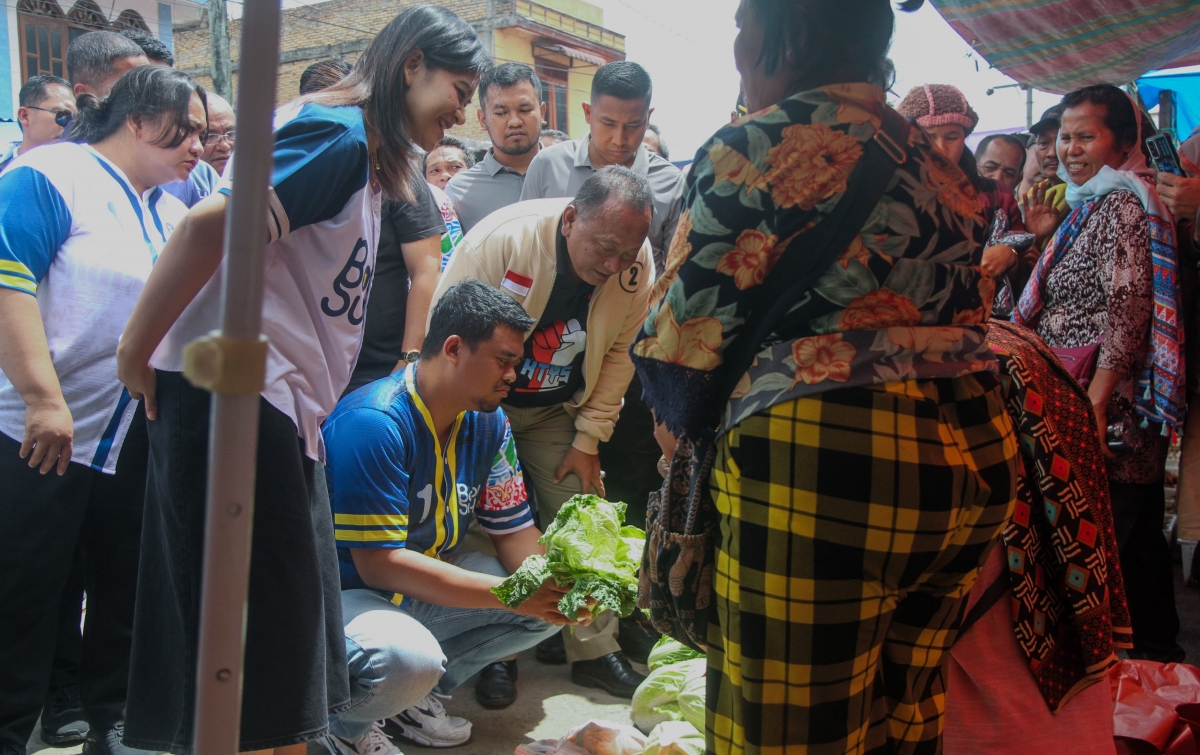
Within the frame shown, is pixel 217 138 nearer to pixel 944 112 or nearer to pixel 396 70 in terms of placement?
pixel 396 70

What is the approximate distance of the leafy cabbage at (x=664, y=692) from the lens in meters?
2.85

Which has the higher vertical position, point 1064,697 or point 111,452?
point 111,452

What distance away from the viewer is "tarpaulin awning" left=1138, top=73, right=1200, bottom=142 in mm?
8031

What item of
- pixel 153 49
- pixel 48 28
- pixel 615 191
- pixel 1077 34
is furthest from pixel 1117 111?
pixel 48 28

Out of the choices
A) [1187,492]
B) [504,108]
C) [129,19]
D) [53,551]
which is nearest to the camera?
[53,551]

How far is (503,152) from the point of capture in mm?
4590

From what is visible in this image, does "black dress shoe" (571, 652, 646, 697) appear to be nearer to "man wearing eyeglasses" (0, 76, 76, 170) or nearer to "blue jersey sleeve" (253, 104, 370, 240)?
"blue jersey sleeve" (253, 104, 370, 240)

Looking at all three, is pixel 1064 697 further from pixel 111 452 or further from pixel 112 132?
pixel 112 132

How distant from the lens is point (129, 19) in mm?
12516

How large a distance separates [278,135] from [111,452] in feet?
4.48

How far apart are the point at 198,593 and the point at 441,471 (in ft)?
3.79

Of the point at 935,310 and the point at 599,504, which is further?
the point at 599,504

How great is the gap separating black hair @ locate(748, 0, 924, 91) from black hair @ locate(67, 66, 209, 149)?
5.89ft

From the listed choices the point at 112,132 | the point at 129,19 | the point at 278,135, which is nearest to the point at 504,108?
the point at 112,132
